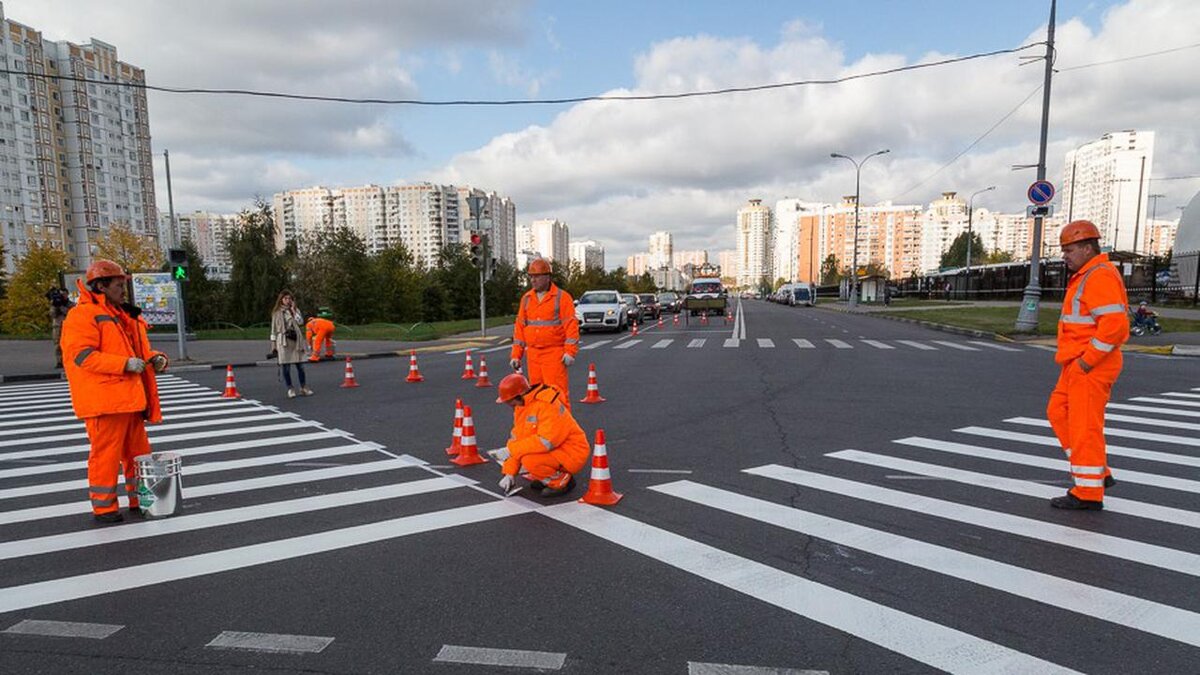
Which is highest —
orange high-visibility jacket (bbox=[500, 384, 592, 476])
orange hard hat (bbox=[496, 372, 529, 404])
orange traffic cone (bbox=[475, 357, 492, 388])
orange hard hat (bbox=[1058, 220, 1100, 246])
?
orange hard hat (bbox=[1058, 220, 1100, 246])

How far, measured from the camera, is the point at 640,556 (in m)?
4.16

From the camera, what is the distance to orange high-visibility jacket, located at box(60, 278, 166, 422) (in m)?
4.67

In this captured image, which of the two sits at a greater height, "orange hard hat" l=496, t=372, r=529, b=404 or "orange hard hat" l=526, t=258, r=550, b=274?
"orange hard hat" l=526, t=258, r=550, b=274

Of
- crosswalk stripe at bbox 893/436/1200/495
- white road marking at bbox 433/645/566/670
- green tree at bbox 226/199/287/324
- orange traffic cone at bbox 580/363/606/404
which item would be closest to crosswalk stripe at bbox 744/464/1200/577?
crosswalk stripe at bbox 893/436/1200/495

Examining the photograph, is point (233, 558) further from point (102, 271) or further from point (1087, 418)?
point (1087, 418)

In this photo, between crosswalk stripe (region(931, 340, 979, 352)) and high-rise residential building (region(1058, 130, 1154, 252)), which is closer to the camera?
crosswalk stripe (region(931, 340, 979, 352))

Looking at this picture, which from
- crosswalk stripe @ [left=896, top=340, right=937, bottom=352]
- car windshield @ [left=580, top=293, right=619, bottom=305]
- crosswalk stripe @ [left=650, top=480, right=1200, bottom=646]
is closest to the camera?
crosswalk stripe @ [left=650, top=480, right=1200, bottom=646]

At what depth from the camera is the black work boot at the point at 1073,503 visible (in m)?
4.84

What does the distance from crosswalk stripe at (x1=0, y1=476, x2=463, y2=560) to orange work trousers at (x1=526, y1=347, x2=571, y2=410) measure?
184 cm

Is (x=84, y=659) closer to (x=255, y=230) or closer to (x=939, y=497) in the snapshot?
(x=939, y=497)

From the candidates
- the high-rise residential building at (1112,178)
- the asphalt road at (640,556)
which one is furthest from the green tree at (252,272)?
the high-rise residential building at (1112,178)

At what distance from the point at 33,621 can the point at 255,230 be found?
45.0 m

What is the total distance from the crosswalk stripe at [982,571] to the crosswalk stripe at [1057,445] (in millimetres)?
3354

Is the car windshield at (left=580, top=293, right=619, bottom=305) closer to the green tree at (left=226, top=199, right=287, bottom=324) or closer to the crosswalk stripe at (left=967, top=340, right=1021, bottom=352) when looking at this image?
the crosswalk stripe at (left=967, top=340, right=1021, bottom=352)
